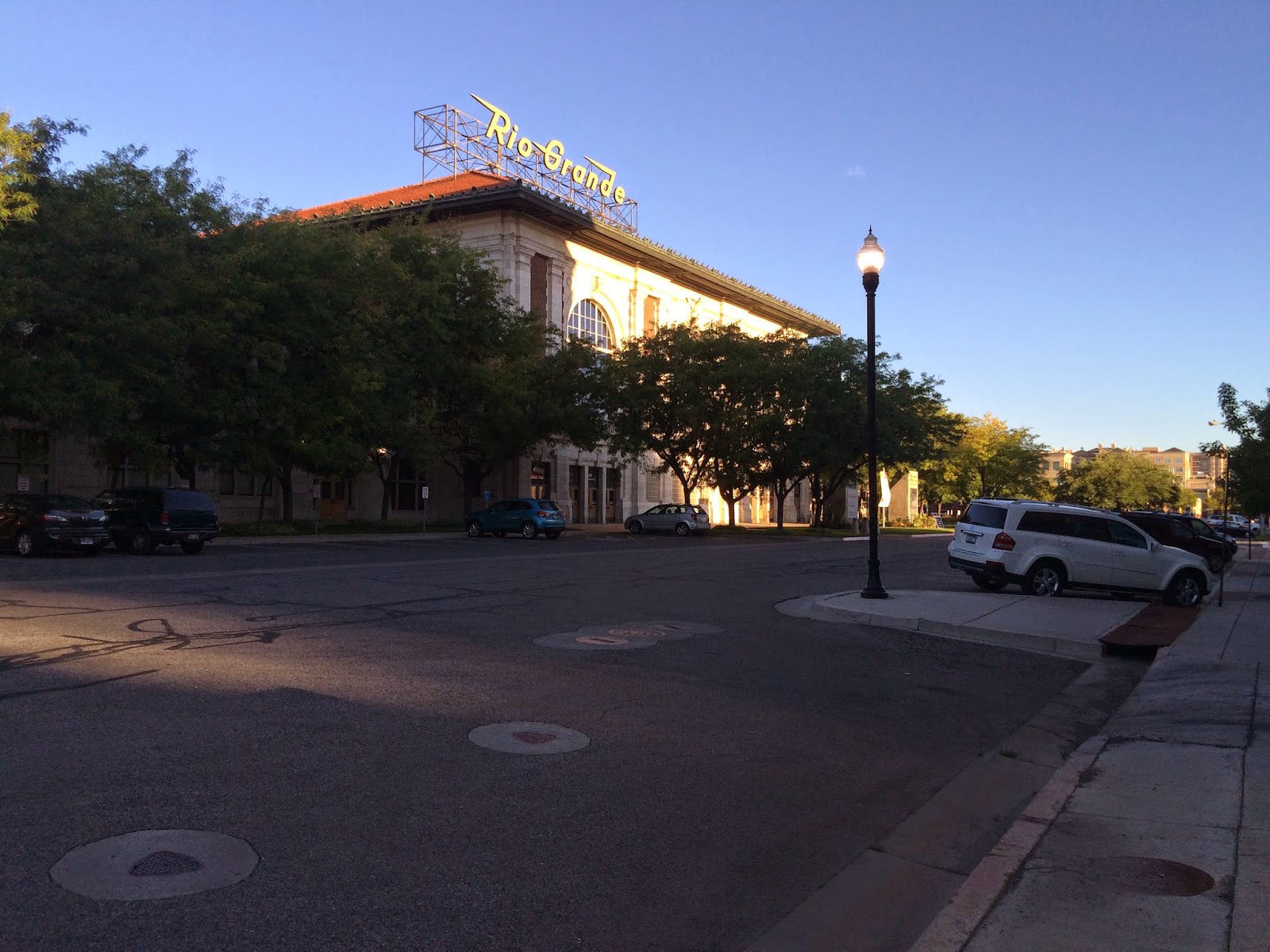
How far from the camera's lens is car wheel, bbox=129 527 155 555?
26.5 m

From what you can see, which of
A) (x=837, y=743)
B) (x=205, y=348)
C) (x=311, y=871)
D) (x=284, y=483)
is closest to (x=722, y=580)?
(x=837, y=743)

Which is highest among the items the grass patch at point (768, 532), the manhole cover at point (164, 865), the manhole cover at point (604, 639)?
the manhole cover at point (164, 865)

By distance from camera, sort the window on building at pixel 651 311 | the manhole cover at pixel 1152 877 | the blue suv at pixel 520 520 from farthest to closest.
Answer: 1. the window on building at pixel 651 311
2. the blue suv at pixel 520 520
3. the manhole cover at pixel 1152 877

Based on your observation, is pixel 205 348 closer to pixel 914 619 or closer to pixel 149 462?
pixel 149 462

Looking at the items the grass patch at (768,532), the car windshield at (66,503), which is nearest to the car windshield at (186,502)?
the car windshield at (66,503)

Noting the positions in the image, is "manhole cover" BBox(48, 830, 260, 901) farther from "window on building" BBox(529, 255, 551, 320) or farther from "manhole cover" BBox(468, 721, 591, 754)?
"window on building" BBox(529, 255, 551, 320)

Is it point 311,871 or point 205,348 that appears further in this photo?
point 205,348

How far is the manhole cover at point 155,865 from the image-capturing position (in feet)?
14.0

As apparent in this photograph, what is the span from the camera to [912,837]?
5793 millimetres

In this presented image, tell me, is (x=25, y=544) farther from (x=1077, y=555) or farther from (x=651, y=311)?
(x=651, y=311)

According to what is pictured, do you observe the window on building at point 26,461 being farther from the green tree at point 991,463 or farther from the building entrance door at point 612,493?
the green tree at point 991,463

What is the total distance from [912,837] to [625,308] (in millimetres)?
58354

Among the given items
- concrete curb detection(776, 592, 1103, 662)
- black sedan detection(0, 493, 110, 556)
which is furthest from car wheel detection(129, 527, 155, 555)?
concrete curb detection(776, 592, 1103, 662)

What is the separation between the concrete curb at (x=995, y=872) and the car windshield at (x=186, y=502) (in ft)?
79.9
